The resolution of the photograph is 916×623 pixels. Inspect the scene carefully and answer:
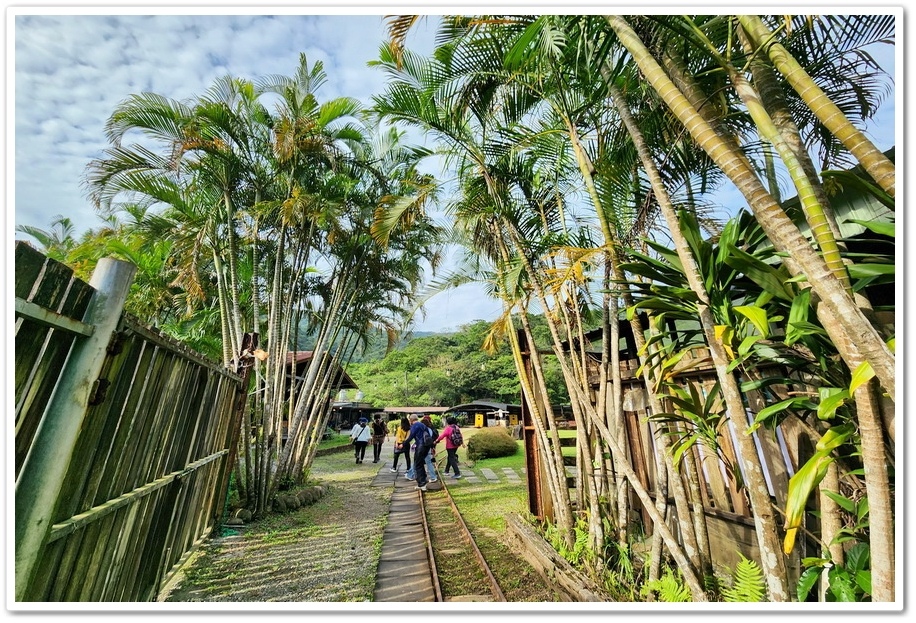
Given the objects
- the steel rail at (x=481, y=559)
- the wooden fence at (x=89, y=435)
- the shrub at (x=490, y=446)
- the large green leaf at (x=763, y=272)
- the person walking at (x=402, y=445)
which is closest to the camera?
the wooden fence at (x=89, y=435)

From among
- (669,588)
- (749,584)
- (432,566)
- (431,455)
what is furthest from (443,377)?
(749,584)

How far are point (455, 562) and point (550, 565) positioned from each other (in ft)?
3.85

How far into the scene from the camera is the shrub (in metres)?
12.4

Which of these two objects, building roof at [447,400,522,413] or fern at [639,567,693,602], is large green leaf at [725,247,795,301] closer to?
fern at [639,567,693,602]

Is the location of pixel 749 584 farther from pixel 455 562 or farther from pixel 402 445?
pixel 402 445

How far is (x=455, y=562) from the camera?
12.8ft

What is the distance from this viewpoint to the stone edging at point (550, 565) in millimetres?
2688

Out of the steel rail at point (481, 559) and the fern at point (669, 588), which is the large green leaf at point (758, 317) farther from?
the steel rail at point (481, 559)

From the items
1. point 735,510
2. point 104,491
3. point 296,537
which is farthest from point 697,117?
point 296,537

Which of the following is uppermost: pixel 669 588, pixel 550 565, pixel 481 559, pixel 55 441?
pixel 55 441

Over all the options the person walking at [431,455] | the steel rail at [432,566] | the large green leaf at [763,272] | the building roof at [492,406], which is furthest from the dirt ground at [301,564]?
the building roof at [492,406]

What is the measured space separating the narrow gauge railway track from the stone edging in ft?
1.38

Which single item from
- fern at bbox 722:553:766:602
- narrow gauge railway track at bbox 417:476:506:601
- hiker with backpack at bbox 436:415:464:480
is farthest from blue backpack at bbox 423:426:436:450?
fern at bbox 722:553:766:602

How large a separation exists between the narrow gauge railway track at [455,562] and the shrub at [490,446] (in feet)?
21.8
